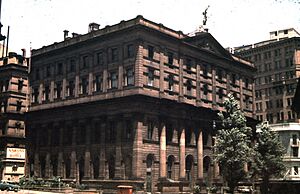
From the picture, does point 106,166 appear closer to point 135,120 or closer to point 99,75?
point 135,120

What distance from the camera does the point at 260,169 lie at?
56.3 metres

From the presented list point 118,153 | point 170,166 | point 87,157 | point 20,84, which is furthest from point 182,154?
point 20,84

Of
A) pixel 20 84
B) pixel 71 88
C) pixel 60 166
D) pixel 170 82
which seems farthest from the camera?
pixel 20 84

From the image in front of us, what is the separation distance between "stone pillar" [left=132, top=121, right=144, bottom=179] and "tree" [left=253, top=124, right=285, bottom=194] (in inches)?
570

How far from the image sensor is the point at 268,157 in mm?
56375

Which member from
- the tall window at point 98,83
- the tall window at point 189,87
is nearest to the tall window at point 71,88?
the tall window at point 98,83

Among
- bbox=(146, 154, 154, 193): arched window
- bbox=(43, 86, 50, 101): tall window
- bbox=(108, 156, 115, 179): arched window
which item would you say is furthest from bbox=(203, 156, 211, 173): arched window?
bbox=(43, 86, 50, 101): tall window

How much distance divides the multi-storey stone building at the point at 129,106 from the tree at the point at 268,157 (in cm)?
941

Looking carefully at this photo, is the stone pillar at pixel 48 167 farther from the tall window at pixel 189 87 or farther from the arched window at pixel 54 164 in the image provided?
the tall window at pixel 189 87

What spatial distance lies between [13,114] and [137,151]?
25.9 meters

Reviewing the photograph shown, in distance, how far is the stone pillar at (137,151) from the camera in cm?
5422

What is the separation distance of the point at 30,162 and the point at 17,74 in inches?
556

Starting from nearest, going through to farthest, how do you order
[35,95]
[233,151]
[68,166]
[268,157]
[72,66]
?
1. [233,151]
2. [268,157]
3. [68,166]
4. [72,66]
5. [35,95]

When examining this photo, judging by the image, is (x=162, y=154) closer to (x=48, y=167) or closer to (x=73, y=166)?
(x=73, y=166)
